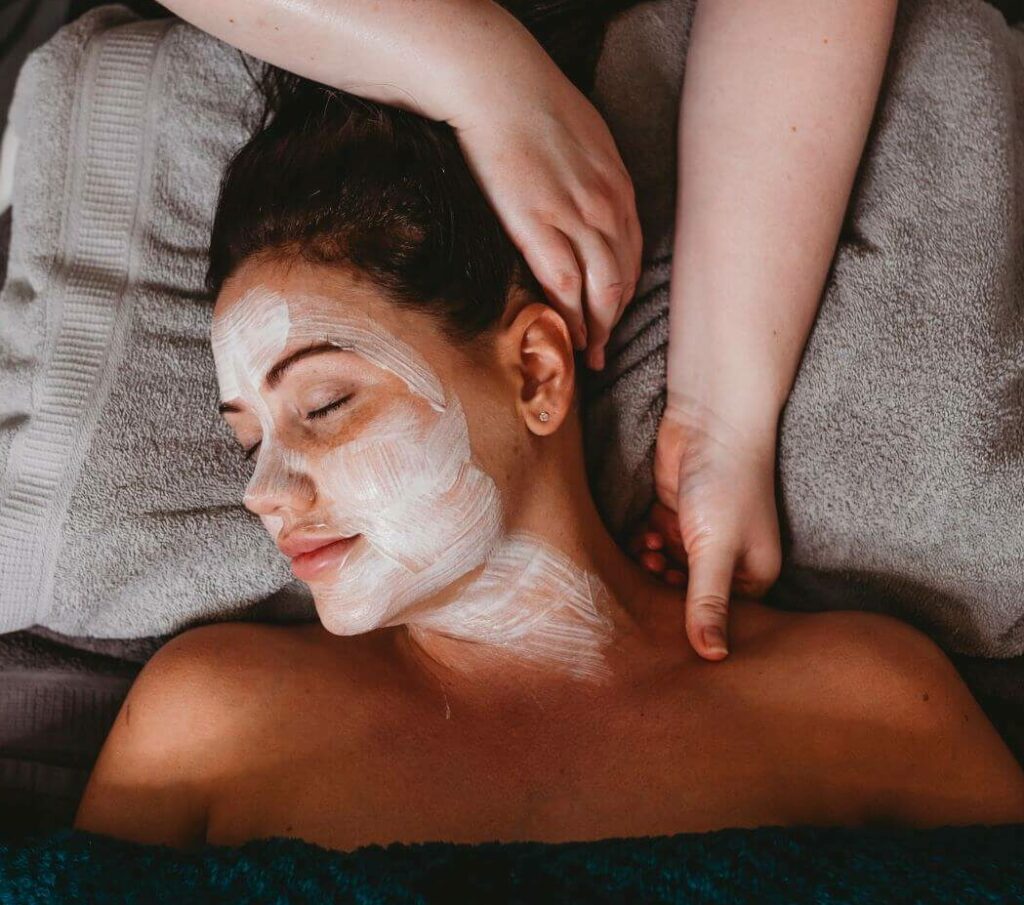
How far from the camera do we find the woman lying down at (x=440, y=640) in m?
1.02

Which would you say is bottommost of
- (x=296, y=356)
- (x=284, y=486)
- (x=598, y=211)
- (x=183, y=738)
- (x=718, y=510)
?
(x=183, y=738)

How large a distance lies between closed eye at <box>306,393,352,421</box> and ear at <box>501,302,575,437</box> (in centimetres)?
20

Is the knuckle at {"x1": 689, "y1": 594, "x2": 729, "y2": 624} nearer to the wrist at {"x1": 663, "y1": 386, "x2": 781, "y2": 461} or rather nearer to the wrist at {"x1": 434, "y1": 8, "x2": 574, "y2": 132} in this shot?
the wrist at {"x1": 663, "y1": 386, "x2": 781, "y2": 461}

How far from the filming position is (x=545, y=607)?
45.1 inches

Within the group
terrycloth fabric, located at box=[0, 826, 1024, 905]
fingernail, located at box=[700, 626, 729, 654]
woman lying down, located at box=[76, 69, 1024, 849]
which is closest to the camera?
terrycloth fabric, located at box=[0, 826, 1024, 905]

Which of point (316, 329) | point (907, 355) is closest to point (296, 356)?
point (316, 329)

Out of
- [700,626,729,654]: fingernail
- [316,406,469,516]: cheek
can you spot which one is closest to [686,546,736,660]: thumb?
[700,626,729,654]: fingernail

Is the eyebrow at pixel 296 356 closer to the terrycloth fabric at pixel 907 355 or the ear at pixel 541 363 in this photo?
the ear at pixel 541 363

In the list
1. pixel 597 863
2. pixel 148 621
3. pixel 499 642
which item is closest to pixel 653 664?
pixel 499 642

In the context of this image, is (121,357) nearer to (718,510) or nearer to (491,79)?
(491,79)

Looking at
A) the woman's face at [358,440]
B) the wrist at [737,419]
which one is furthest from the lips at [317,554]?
the wrist at [737,419]

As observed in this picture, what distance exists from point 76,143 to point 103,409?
366 millimetres

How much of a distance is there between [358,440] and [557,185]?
36 centimetres

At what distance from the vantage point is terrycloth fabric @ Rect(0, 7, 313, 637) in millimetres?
1231
